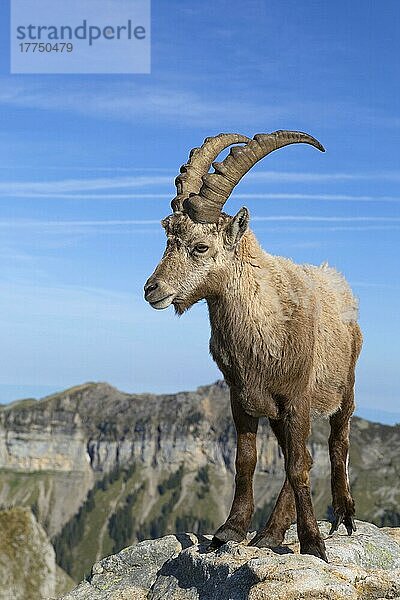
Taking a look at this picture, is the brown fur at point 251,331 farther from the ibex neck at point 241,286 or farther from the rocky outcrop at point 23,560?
the rocky outcrop at point 23,560

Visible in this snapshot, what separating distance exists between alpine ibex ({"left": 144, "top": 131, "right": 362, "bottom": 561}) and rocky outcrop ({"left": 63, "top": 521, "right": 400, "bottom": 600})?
0.71 meters

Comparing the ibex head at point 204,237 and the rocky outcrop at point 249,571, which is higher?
the ibex head at point 204,237

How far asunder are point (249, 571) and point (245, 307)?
15.2ft

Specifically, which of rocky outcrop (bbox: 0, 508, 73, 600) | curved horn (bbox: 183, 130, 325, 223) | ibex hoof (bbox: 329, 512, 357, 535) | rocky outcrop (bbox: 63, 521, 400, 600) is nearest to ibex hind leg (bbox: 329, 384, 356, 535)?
ibex hoof (bbox: 329, 512, 357, 535)

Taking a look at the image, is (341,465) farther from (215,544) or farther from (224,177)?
(224,177)

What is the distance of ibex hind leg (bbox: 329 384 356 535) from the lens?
1788cm

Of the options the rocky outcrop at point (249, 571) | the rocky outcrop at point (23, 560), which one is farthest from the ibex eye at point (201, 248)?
the rocky outcrop at point (23, 560)

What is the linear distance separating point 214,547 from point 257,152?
7.88 meters

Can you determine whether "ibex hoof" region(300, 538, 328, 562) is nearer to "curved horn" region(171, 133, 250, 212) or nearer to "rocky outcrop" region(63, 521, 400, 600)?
"rocky outcrop" region(63, 521, 400, 600)

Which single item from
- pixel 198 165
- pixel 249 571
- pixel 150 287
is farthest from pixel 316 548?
pixel 198 165

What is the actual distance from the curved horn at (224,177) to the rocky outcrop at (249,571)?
613cm

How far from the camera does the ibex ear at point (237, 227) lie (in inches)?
560

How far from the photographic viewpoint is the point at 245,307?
48.0 ft

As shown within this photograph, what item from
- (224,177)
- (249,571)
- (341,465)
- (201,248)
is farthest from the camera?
(341,465)
